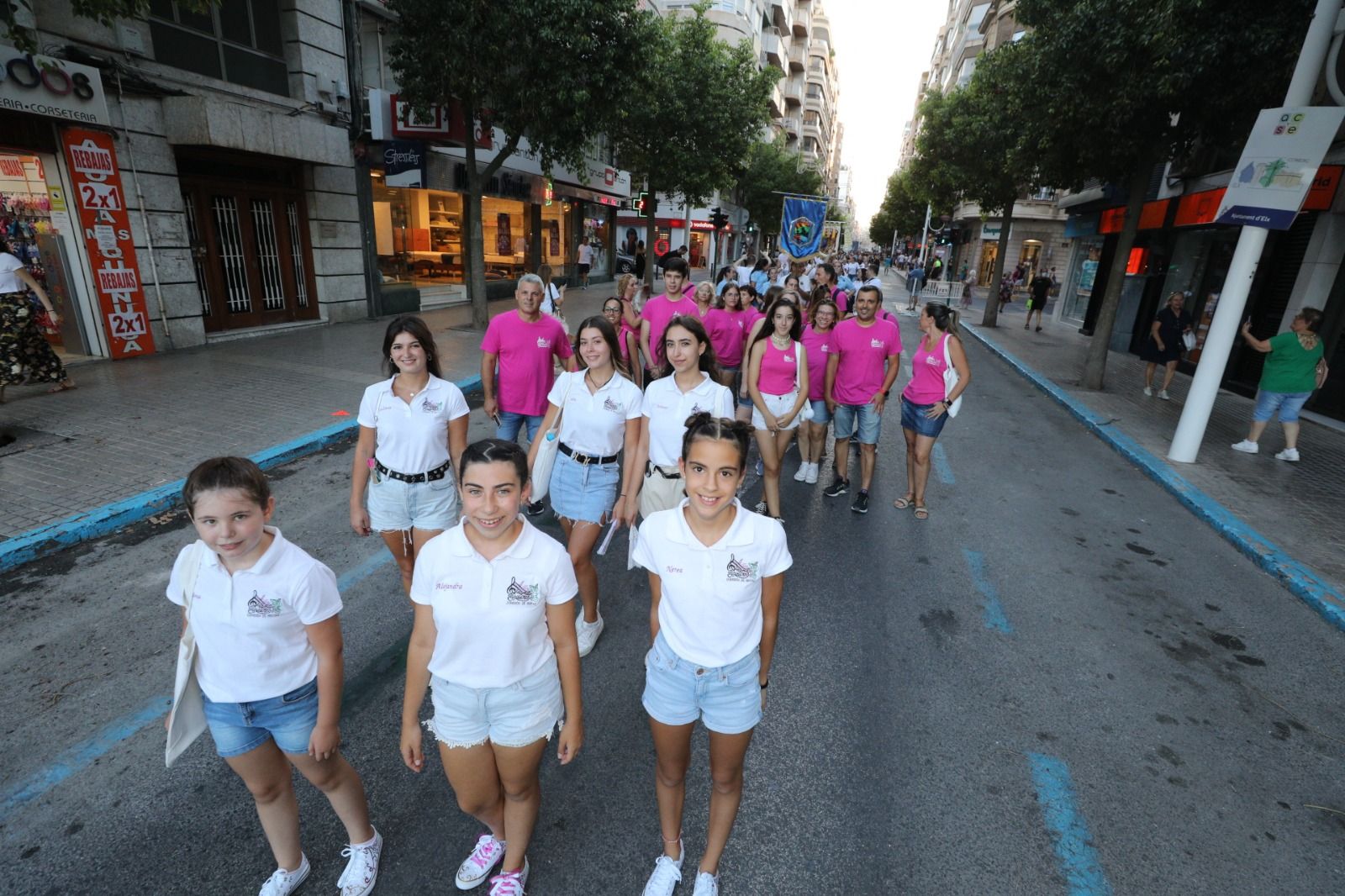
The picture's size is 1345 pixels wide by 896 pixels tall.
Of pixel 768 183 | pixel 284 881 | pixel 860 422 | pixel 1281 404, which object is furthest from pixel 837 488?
pixel 768 183

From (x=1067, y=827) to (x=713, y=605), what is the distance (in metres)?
2.10

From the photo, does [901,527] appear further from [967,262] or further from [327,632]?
[967,262]

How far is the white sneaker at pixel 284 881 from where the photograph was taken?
2.37m

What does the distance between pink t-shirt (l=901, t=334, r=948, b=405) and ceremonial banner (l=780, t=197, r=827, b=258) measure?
1324 centimetres

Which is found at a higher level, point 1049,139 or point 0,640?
point 1049,139

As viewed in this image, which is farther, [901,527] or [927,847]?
[901,527]

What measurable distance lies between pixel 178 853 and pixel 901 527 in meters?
5.41

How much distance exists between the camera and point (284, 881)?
7.84ft

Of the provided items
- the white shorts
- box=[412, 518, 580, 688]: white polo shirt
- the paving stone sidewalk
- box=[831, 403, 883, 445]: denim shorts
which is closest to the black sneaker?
box=[831, 403, 883, 445]: denim shorts

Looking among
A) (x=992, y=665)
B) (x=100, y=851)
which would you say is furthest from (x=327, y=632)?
(x=992, y=665)

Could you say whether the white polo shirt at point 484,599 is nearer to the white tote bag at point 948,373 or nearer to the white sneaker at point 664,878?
the white sneaker at point 664,878

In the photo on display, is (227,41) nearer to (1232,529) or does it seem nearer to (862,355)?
(862,355)

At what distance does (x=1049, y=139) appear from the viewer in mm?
Result: 11859

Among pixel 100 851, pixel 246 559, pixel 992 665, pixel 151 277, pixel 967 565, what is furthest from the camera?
pixel 151 277
